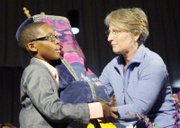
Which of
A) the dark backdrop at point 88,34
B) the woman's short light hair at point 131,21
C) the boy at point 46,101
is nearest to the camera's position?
the boy at point 46,101

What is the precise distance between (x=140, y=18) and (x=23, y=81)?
2.05ft

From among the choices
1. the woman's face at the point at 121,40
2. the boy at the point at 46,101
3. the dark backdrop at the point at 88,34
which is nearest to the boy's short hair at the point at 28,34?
the boy at the point at 46,101

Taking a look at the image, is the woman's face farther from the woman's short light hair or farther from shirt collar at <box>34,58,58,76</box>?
shirt collar at <box>34,58,58,76</box>

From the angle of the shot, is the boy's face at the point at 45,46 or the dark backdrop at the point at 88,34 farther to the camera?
the dark backdrop at the point at 88,34

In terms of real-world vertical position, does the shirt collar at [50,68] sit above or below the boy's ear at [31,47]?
below

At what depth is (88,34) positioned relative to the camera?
6094mm

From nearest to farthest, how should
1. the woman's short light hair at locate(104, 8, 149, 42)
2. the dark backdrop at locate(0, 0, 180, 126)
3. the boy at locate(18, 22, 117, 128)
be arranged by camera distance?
1. the boy at locate(18, 22, 117, 128)
2. the woman's short light hair at locate(104, 8, 149, 42)
3. the dark backdrop at locate(0, 0, 180, 126)

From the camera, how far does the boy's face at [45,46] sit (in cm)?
146

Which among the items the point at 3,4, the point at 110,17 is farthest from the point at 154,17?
the point at 110,17

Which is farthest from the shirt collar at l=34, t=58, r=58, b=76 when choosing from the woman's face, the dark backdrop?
the dark backdrop

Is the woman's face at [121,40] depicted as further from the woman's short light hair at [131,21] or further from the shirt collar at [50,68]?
the shirt collar at [50,68]

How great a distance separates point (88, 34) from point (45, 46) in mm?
4645

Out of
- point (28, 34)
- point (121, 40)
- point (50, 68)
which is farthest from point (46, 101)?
point (121, 40)

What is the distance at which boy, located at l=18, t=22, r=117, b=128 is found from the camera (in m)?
1.28
